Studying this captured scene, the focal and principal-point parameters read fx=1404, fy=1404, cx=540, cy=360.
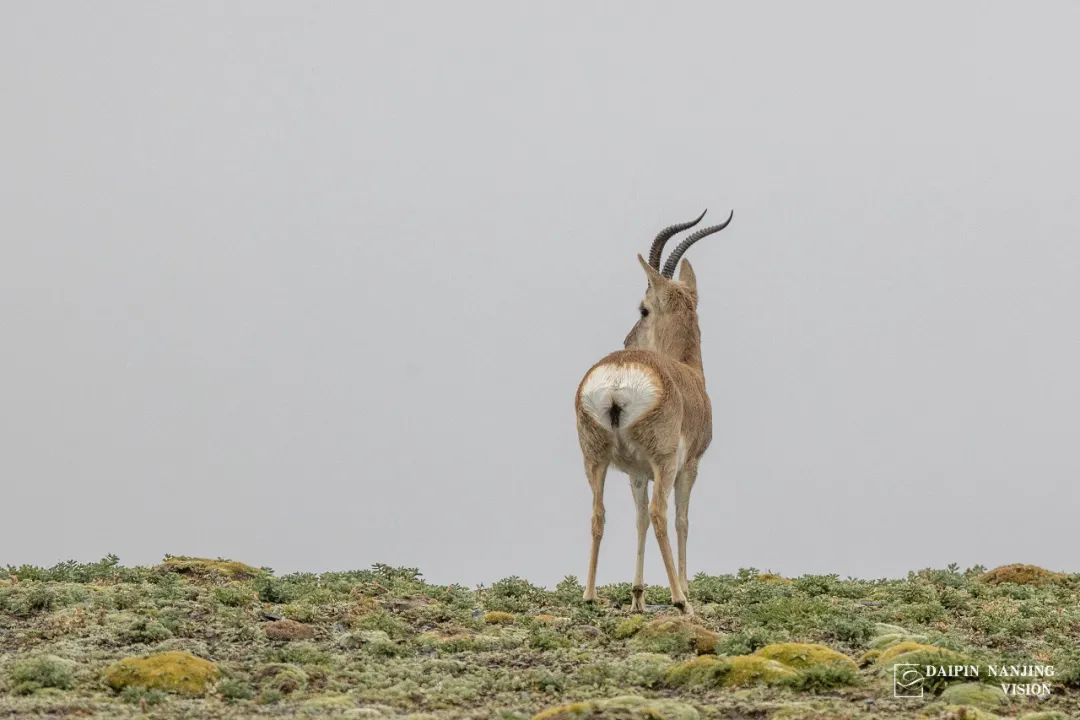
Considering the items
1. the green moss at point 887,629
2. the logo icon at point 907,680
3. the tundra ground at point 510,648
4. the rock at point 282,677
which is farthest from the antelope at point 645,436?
the rock at point 282,677

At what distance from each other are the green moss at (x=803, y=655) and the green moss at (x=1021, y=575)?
27.6 ft

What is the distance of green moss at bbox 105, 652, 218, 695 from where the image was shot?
12.9 m

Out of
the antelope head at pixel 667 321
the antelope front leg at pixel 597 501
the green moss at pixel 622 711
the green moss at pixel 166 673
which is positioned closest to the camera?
the green moss at pixel 622 711

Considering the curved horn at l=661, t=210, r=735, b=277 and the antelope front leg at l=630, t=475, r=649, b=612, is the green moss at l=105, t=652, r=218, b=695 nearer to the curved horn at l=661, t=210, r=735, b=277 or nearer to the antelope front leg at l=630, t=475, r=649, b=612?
the antelope front leg at l=630, t=475, r=649, b=612

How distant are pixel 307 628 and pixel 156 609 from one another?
7.20 ft

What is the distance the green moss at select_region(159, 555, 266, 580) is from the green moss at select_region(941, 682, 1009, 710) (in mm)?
10949

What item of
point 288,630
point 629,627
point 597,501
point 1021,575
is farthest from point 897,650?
point 1021,575

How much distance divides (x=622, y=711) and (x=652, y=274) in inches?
394

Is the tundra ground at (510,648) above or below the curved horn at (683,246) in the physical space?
below

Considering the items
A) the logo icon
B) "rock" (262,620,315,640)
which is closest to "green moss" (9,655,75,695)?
"rock" (262,620,315,640)

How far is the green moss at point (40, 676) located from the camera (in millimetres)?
12703

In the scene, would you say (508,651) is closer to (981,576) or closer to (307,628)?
(307,628)

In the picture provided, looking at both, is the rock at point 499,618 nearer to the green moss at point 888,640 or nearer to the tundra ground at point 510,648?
the tundra ground at point 510,648

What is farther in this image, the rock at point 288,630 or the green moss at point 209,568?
the green moss at point 209,568
